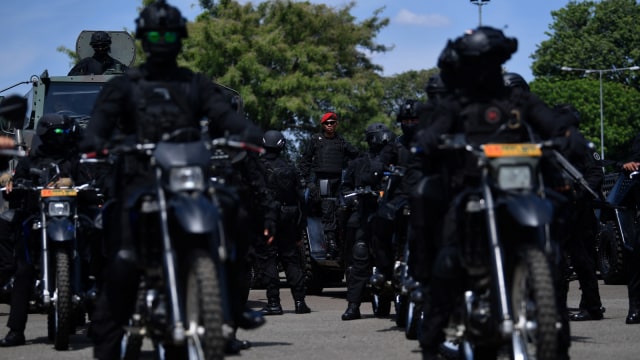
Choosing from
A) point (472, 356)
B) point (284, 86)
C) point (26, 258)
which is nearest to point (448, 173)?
point (472, 356)

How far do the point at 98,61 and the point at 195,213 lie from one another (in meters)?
11.9

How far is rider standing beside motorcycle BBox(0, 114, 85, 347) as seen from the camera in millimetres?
12539

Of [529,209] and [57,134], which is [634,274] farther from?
[529,209]

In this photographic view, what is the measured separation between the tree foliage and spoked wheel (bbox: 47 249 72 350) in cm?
7507

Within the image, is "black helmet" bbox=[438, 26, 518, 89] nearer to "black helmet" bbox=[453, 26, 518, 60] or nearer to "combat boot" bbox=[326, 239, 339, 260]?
"black helmet" bbox=[453, 26, 518, 60]

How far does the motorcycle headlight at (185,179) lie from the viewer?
7.58 metres

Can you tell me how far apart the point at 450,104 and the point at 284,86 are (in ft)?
148

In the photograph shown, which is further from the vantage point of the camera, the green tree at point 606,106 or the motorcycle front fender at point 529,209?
the green tree at point 606,106

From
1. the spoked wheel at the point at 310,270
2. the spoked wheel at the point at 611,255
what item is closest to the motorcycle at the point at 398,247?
the spoked wheel at the point at 310,270

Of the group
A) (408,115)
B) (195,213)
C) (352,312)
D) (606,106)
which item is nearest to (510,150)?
(195,213)

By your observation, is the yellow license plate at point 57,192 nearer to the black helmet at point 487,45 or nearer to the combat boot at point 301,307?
the combat boot at point 301,307

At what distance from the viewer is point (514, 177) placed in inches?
308

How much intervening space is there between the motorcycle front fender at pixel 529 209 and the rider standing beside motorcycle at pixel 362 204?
669cm

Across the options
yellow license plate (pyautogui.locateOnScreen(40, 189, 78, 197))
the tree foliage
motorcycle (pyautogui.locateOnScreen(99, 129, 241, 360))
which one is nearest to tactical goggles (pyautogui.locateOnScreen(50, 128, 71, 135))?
yellow license plate (pyautogui.locateOnScreen(40, 189, 78, 197))
